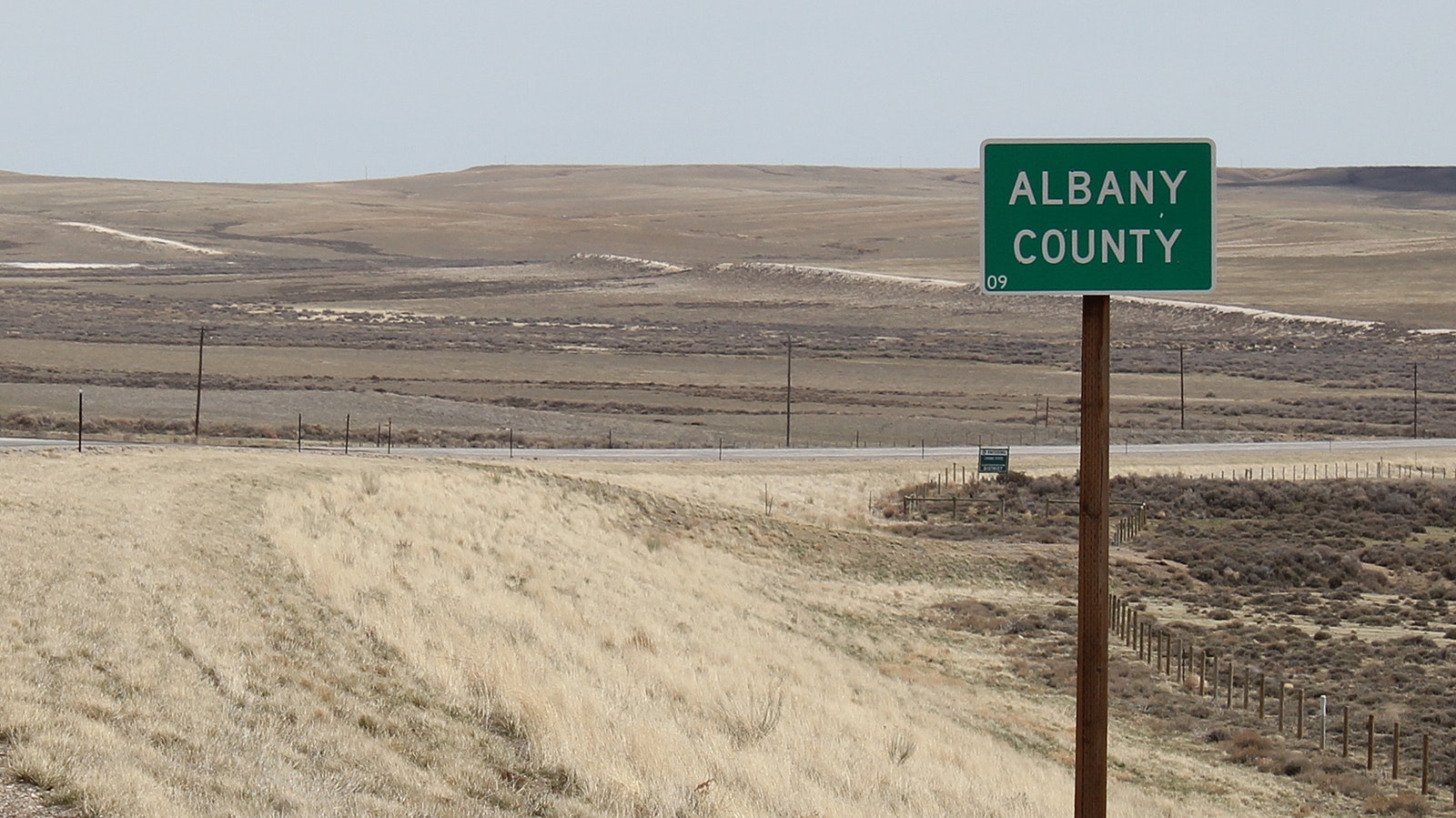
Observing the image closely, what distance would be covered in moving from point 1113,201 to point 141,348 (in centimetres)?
9601

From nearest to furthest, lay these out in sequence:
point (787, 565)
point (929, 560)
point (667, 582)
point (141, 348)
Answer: point (667, 582) < point (787, 565) < point (929, 560) < point (141, 348)

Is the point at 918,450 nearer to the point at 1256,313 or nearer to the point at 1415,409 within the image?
the point at 1415,409

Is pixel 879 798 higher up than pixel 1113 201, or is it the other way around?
pixel 1113 201

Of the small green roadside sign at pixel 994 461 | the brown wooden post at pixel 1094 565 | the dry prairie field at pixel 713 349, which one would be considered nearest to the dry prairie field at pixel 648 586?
the dry prairie field at pixel 713 349

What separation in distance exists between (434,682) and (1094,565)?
6342mm

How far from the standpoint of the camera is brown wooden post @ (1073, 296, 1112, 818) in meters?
6.48

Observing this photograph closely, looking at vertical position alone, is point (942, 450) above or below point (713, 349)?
below

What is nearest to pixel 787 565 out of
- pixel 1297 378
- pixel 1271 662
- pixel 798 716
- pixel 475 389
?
pixel 1271 662

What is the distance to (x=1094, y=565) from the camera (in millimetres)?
6590

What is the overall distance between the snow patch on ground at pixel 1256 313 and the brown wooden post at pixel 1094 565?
346 ft

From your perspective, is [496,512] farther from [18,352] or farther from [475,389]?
[18,352]

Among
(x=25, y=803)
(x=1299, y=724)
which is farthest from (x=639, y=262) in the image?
(x=25, y=803)

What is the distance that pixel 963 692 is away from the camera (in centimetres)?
2352

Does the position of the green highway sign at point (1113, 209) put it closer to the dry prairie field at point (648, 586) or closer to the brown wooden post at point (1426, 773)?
the dry prairie field at point (648, 586)
